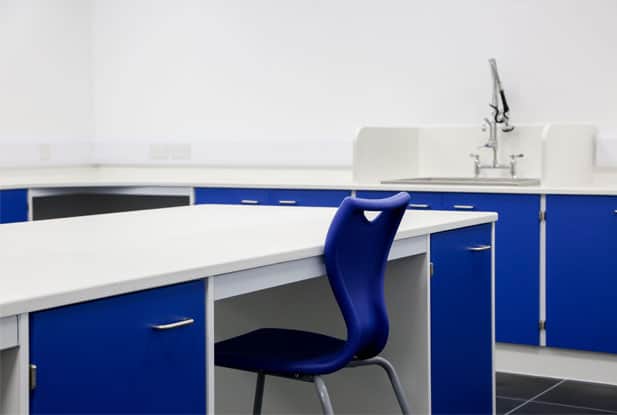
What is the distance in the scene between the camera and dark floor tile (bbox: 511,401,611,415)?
388cm

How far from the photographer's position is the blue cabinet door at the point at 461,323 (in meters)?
3.01

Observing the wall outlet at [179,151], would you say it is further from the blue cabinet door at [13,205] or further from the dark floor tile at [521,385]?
the dark floor tile at [521,385]

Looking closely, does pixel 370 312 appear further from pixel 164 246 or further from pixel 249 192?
pixel 249 192

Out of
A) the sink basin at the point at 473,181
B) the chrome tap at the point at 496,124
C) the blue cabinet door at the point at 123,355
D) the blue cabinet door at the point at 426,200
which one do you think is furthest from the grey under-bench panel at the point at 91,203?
the blue cabinet door at the point at 123,355

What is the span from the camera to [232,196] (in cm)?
538

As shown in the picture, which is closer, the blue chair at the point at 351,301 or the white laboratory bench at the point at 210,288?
the white laboratory bench at the point at 210,288

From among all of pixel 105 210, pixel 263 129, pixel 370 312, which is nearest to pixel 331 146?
pixel 263 129

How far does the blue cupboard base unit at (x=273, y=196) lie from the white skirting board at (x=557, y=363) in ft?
3.66

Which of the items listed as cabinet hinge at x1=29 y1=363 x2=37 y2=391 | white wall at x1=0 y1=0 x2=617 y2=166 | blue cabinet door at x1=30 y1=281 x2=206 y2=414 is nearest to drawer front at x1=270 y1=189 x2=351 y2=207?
white wall at x1=0 y1=0 x2=617 y2=166

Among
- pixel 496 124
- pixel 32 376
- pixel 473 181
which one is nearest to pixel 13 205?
pixel 473 181

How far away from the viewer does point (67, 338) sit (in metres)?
1.71

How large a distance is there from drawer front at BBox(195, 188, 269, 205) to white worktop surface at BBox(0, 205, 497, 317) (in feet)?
5.55

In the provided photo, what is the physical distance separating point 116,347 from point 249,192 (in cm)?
351

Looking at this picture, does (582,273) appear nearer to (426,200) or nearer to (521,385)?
(521,385)
